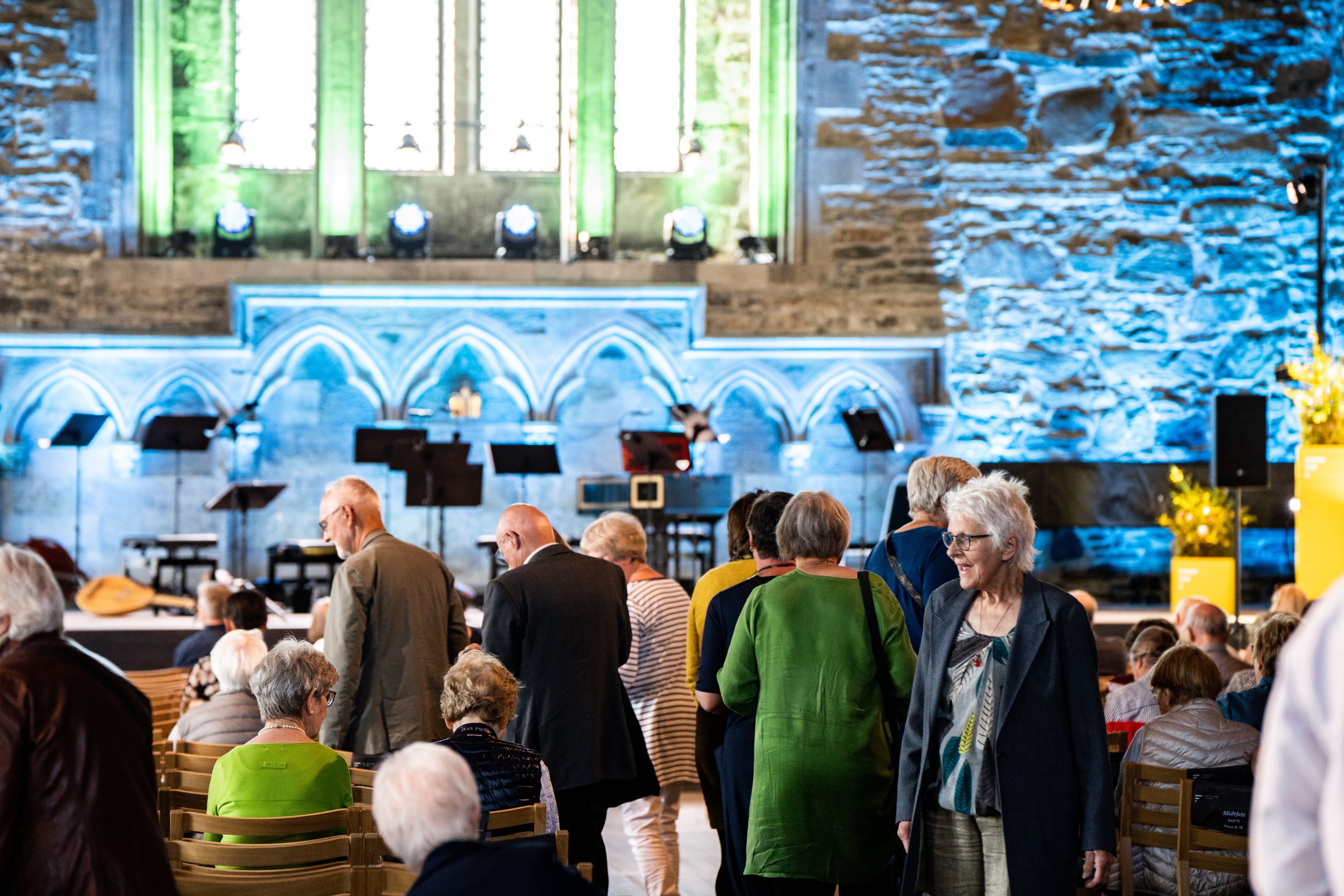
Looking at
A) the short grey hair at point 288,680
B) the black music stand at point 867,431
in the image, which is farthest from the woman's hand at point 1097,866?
the black music stand at point 867,431

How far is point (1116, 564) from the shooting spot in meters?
10.9

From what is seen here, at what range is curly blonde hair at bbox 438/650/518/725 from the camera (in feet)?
9.63

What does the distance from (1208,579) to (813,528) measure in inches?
300

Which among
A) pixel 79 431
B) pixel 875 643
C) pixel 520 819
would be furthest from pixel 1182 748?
pixel 79 431

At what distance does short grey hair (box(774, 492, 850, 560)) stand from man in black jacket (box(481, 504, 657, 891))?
2.85 ft

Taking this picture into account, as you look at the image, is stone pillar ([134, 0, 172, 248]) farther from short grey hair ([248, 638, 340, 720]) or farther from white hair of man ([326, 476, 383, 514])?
short grey hair ([248, 638, 340, 720])

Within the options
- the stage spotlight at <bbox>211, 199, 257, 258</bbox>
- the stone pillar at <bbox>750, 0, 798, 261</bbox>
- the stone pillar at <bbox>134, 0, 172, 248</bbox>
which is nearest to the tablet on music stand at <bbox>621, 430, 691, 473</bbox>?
the stone pillar at <bbox>750, 0, 798, 261</bbox>

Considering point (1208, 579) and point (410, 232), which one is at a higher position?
point (410, 232)

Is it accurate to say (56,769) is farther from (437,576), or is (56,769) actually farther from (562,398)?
(562,398)

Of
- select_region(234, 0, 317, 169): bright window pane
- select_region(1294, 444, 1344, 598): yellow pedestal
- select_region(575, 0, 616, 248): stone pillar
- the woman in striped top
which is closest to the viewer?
the woman in striped top

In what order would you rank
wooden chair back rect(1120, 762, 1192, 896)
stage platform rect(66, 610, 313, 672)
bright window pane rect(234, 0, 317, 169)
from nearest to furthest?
wooden chair back rect(1120, 762, 1192, 896) → stage platform rect(66, 610, 313, 672) → bright window pane rect(234, 0, 317, 169)

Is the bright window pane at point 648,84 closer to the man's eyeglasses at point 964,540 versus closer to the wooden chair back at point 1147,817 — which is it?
the wooden chair back at point 1147,817

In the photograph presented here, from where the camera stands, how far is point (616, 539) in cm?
423

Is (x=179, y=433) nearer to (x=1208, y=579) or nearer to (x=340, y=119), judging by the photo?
(x=340, y=119)
